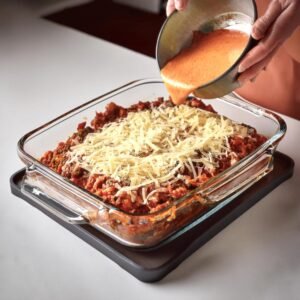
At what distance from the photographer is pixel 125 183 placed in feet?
3.33

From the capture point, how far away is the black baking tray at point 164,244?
95 centimetres

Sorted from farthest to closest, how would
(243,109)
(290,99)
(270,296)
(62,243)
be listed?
(290,99) → (243,109) → (62,243) → (270,296)

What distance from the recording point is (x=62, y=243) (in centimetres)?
103

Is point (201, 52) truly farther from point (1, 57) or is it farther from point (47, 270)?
point (1, 57)

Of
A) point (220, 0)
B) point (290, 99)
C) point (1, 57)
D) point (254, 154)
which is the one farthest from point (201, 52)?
point (1, 57)

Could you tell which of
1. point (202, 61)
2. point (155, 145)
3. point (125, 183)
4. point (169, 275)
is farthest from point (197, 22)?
point (169, 275)

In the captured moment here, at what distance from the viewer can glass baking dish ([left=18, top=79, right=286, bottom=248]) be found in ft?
3.14

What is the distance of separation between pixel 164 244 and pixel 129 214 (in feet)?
0.38

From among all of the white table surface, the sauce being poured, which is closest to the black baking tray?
the white table surface

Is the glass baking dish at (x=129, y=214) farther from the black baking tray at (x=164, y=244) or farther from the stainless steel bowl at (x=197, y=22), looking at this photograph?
the stainless steel bowl at (x=197, y=22)

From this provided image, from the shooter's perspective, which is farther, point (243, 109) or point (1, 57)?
point (1, 57)

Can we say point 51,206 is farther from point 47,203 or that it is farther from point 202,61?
point 202,61

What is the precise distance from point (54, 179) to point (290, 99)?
73cm

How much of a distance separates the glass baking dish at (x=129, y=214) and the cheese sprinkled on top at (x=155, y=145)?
0.06 meters
